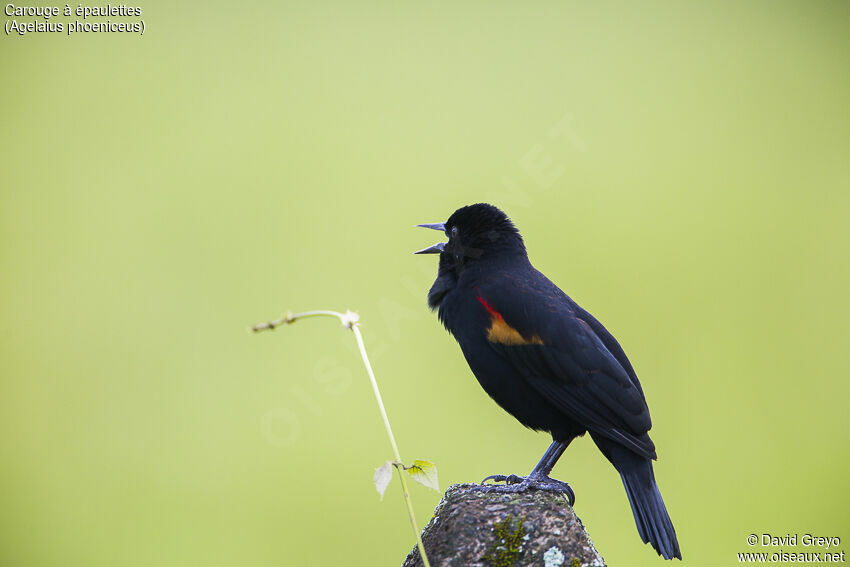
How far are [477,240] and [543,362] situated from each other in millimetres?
859

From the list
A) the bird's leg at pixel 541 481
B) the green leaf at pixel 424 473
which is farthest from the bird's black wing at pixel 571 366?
the green leaf at pixel 424 473

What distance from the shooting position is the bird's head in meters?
4.03

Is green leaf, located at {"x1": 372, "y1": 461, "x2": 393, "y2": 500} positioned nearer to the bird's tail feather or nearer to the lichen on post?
the lichen on post

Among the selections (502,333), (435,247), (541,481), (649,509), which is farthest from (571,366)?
(435,247)

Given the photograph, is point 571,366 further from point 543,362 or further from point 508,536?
point 508,536

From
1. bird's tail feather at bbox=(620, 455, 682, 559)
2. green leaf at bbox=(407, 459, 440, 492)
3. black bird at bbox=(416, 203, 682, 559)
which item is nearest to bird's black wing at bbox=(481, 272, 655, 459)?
black bird at bbox=(416, 203, 682, 559)

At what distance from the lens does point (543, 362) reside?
11.7 feet

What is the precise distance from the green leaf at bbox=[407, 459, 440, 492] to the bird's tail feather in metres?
1.61

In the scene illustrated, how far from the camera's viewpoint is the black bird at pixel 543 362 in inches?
134

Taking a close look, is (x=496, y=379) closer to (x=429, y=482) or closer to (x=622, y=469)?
(x=622, y=469)

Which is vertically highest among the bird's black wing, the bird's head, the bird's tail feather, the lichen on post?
the bird's head

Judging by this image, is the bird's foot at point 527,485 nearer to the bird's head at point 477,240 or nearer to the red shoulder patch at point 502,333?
the red shoulder patch at point 502,333

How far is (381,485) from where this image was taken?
6.34ft

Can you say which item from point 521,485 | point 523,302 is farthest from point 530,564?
point 523,302
